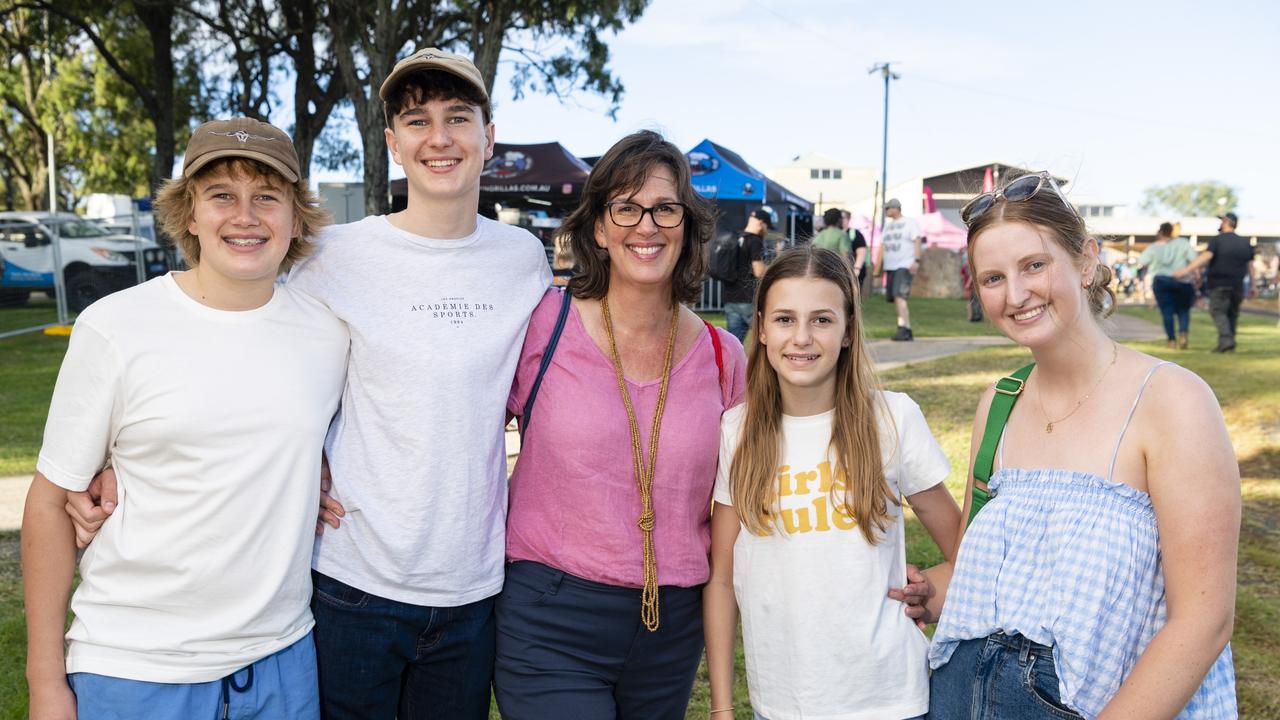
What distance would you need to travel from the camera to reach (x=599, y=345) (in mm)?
2607

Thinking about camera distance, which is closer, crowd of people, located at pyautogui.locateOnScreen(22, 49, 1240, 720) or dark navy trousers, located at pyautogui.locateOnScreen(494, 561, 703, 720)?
crowd of people, located at pyautogui.locateOnScreen(22, 49, 1240, 720)

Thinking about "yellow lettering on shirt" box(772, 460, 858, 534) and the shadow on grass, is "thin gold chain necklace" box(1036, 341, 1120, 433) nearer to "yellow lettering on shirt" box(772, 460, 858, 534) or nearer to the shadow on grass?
"yellow lettering on shirt" box(772, 460, 858, 534)

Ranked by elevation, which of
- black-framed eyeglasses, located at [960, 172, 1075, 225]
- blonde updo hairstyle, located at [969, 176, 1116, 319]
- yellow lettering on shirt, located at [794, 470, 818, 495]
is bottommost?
yellow lettering on shirt, located at [794, 470, 818, 495]

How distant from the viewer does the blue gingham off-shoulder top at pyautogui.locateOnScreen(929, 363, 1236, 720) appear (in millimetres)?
1792

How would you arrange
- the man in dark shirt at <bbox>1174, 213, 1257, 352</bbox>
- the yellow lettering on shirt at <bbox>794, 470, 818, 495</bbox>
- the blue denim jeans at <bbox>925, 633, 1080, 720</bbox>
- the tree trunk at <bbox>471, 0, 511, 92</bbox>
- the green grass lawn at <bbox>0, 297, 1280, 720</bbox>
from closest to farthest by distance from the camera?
the blue denim jeans at <bbox>925, 633, 1080, 720</bbox> < the yellow lettering on shirt at <bbox>794, 470, 818, 495</bbox> < the green grass lawn at <bbox>0, 297, 1280, 720</bbox> < the man in dark shirt at <bbox>1174, 213, 1257, 352</bbox> < the tree trunk at <bbox>471, 0, 511, 92</bbox>

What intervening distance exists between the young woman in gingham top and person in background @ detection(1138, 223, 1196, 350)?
42.0 ft

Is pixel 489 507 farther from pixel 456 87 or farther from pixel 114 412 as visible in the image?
pixel 456 87

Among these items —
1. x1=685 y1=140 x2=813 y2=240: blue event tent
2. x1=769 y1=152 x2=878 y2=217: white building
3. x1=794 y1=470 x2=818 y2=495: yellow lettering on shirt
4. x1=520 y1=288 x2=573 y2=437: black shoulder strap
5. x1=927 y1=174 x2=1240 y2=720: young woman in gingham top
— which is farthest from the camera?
x1=769 y1=152 x2=878 y2=217: white building

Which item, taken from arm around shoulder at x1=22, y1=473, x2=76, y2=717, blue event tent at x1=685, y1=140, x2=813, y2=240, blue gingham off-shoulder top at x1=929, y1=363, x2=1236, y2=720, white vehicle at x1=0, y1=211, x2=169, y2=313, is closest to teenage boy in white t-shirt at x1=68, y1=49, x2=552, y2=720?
arm around shoulder at x1=22, y1=473, x2=76, y2=717

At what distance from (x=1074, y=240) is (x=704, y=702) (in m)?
2.54

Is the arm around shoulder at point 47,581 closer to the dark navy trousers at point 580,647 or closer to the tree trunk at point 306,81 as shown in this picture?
the dark navy trousers at point 580,647

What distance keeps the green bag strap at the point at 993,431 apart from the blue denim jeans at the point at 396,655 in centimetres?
127

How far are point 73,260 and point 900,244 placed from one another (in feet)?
47.8

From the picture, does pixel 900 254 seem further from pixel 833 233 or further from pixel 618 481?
pixel 618 481
